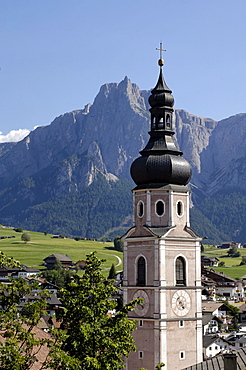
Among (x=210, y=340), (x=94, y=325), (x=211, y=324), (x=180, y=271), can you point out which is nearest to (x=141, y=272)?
(x=180, y=271)

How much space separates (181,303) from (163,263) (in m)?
3.00

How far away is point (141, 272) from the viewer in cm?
4919

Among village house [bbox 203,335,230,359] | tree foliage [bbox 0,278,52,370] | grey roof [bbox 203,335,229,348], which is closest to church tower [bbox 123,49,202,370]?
tree foliage [bbox 0,278,52,370]

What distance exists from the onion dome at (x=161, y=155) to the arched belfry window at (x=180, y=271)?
17.2 feet

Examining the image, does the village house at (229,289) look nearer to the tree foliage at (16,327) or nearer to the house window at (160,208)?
the house window at (160,208)

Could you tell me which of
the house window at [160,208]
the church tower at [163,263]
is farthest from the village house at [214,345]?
the house window at [160,208]

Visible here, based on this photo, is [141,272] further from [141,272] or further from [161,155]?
[161,155]

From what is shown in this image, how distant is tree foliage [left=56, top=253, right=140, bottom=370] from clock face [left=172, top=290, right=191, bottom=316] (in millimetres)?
16319

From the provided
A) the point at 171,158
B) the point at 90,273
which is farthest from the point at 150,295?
the point at 90,273

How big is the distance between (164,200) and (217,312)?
10443cm

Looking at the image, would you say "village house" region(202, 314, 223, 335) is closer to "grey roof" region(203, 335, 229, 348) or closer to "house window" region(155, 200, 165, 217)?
"grey roof" region(203, 335, 229, 348)

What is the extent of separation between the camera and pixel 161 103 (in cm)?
5125

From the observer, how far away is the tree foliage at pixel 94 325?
96.7 feet

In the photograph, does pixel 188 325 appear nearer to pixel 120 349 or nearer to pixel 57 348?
pixel 120 349
